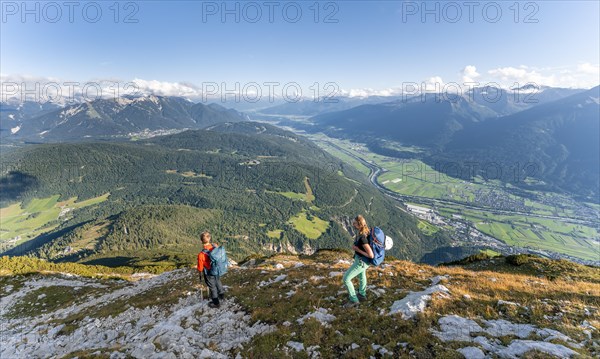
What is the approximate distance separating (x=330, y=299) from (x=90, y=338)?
1741 centimetres

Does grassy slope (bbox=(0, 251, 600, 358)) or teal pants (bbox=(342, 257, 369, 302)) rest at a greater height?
teal pants (bbox=(342, 257, 369, 302))

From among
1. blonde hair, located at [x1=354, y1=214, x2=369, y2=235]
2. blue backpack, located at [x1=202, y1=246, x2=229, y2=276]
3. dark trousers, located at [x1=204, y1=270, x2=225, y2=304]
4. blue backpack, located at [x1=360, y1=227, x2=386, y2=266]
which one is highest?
blonde hair, located at [x1=354, y1=214, x2=369, y2=235]

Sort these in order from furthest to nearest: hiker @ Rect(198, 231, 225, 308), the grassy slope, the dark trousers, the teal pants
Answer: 1. the dark trousers
2. hiker @ Rect(198, 231, 225, 308)
3. the teal pants
4. the grassy slope

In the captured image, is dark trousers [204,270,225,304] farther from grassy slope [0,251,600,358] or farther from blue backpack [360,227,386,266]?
blue backpack [360,227,386,266]

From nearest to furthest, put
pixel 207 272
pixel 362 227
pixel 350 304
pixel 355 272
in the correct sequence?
pixel 362 227 < pixel 355 272 < pixel 350 304 < pixel 207 272

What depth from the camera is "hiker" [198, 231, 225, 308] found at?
1614 cm

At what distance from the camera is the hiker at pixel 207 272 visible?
1614cm

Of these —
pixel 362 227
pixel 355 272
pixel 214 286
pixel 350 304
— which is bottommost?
pixel 214 286

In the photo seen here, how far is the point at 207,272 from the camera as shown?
55.5ft

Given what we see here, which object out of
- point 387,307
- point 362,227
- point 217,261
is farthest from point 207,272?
point 387,307

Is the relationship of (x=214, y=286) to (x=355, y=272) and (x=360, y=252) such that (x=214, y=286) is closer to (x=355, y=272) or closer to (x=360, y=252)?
(x=355, y=272)

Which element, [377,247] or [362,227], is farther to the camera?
[362,227]

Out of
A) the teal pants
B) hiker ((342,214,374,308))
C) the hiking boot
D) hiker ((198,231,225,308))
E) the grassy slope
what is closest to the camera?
the grassy slope

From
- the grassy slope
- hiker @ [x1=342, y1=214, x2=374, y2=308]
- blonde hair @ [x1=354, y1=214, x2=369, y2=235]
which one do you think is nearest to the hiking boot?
hiker @ [x1=342, y1=214, x2=374, y2=308]
